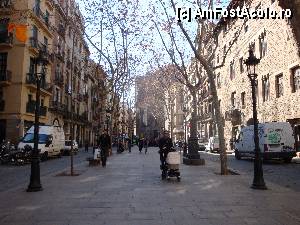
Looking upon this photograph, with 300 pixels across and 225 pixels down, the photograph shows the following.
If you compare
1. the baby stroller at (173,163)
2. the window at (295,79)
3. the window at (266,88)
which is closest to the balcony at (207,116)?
the window at (266,88)

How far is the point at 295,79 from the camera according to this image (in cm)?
2577

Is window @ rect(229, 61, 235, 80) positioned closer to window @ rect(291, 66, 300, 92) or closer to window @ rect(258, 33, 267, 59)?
window @ rect(258, 33, 267, 59)

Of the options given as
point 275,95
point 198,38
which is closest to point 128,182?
point 198,38

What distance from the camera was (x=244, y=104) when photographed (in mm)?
36625

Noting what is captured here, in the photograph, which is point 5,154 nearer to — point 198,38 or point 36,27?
point 198,38

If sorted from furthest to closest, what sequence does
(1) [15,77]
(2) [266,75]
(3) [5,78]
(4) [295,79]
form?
(1) [15,77], (3) [5,78], (2) [266,75], (4) [295,79]

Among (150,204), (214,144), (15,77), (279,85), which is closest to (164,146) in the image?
(150,204)

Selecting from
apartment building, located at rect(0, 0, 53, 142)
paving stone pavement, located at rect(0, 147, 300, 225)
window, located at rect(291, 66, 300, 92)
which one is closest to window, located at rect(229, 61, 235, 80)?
window, located at rect(291, 66, 300, 92)

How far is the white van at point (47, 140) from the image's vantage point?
23.9 metres

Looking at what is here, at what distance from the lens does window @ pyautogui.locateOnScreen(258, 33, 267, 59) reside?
31.0 m

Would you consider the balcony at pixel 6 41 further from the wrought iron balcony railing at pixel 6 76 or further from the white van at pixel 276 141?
the white van at pixel 276 141

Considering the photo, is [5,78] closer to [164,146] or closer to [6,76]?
[6,76]

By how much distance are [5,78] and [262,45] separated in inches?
880

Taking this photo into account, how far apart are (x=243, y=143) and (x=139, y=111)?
77.1m
